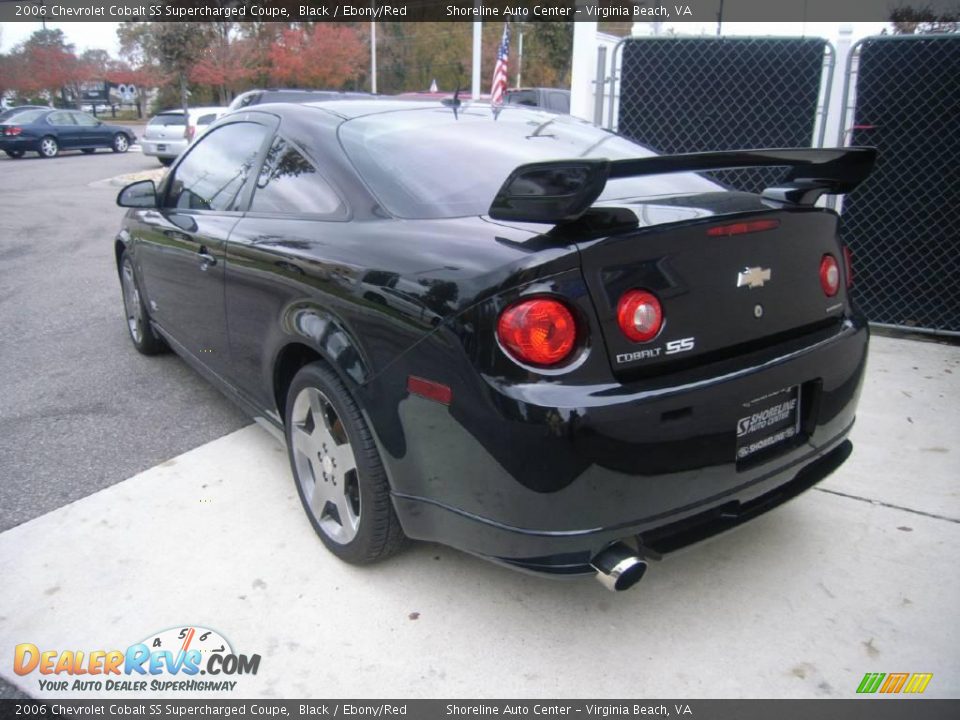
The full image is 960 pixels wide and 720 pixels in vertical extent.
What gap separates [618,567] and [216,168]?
110 inches

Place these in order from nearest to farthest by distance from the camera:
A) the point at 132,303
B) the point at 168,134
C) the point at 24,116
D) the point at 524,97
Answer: the point at 132,303 < the point at 524,97 < the point at 168,134 < the point at 24,116

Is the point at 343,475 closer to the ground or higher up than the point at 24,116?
closer to the ground

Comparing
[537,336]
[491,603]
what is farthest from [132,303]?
[537,336]

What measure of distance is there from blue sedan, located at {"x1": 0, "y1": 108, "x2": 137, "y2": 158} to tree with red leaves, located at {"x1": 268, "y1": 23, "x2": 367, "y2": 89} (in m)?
9.89

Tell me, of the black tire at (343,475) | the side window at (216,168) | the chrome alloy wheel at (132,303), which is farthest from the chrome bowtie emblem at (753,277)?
the chrome alloy wheel at (132,303)

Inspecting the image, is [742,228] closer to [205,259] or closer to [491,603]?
[491,603]

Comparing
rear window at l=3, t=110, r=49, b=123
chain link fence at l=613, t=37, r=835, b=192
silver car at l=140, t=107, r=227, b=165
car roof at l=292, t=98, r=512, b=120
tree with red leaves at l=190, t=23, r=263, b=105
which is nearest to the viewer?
car roof at l=292, t=98, r=512, b=120

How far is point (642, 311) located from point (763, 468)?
0.67m

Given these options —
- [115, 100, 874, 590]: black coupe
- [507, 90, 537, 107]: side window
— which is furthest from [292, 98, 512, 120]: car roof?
[507, 90, 537, 107]: side window

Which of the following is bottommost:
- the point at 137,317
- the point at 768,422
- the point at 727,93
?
the point at 137,317

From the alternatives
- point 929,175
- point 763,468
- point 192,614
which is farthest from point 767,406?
point 929,175

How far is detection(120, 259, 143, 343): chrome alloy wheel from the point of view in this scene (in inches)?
183

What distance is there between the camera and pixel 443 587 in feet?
8.33

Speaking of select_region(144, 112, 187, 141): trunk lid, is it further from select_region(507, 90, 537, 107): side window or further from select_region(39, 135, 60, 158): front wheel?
Answer: select_region(507, 90, 537, 107): side window
